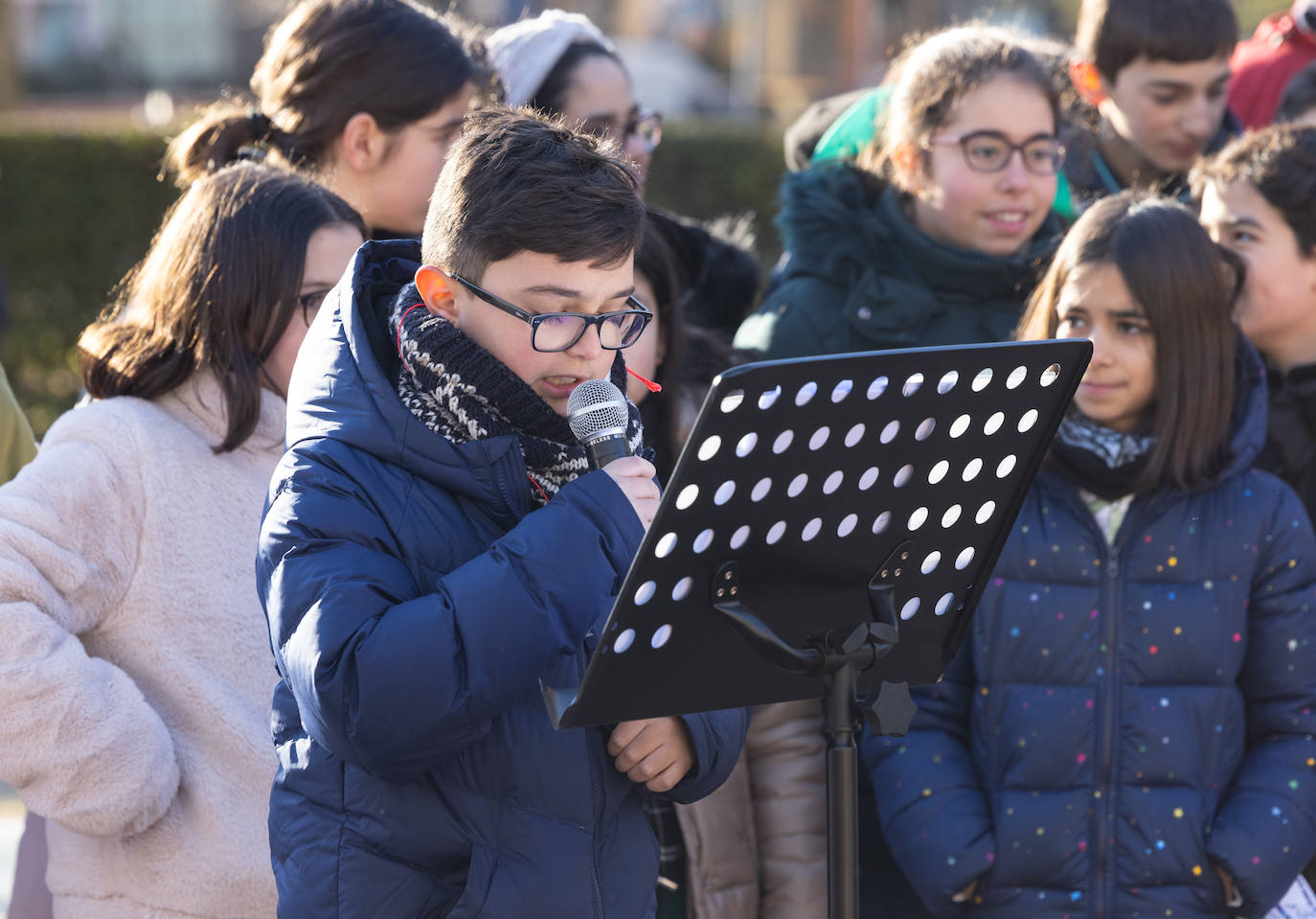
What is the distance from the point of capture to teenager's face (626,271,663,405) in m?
3.18

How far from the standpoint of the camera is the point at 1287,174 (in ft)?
11.7

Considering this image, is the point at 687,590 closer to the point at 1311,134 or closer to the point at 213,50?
the point at 1311,134

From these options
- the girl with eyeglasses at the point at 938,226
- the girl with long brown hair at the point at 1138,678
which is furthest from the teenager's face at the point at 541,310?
the girl with eyeglasses at the point at 938,226

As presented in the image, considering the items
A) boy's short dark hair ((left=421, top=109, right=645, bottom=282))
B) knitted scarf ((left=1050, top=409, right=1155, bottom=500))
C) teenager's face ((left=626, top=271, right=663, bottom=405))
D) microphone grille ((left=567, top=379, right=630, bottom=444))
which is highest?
boy's short dark hair ((left=421, top=109, right=645, bottom=282))

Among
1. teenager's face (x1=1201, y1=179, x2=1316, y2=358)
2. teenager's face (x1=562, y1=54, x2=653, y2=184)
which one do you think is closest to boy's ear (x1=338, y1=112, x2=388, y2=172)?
teenager's face (x1=562, y1=54, x2=653, y2=184)

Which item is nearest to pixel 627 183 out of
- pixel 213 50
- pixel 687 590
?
pixel 687 590

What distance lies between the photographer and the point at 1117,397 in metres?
3.10

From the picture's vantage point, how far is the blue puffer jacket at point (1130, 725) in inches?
111

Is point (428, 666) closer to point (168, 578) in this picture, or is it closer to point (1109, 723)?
point (168, 578)

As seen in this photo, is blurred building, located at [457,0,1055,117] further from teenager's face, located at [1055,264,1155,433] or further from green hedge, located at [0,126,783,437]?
teenager's face, located at [1055,264,1155,433]

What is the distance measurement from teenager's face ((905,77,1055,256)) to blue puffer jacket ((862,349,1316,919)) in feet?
2.93

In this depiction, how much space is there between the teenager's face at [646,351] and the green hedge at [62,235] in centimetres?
703

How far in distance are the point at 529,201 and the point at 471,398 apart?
0.30m

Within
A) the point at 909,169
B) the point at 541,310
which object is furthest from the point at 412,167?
the point at 541,310
